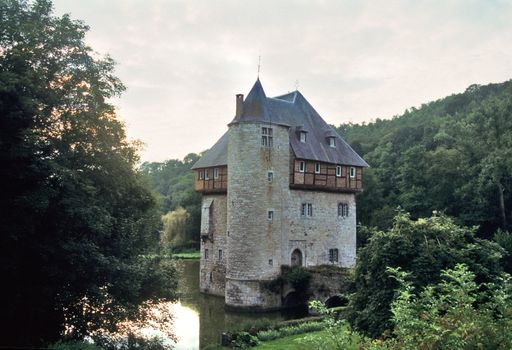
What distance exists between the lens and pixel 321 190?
28.1 meters

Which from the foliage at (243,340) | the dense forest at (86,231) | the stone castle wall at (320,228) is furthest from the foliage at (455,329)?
the stone castle wall at (320,228)

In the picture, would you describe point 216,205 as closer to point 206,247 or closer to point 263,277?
point 206,247

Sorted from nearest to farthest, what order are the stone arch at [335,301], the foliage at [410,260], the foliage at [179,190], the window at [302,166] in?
the foliage at [410,260] → the stone arch at [335,301] → the window at [302,166] → the foliage at [179,190]

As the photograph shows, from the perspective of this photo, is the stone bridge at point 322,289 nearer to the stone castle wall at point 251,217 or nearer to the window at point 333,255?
the stone castle wall at point 251,217

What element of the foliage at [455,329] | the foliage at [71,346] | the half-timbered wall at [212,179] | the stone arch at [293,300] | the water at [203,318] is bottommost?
the water at [203,318]

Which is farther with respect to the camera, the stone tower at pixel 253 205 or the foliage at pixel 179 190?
the foliage at pixel 179 190

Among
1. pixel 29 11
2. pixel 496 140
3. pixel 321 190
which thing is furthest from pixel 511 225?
pixel 29 11

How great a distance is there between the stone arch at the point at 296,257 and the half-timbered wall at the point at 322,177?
3781 millimetres

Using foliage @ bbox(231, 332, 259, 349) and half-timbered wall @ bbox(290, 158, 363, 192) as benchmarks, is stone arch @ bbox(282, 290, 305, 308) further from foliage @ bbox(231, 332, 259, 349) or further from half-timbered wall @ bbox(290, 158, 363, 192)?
foliage @ bbox(231, 332, 259, 349)

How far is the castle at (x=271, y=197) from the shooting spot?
24.3 metres

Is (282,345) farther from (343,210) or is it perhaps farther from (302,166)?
(343,210)

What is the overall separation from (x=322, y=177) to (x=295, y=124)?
3.59m

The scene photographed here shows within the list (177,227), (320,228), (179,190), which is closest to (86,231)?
(320,228)

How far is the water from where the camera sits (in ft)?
62.3
